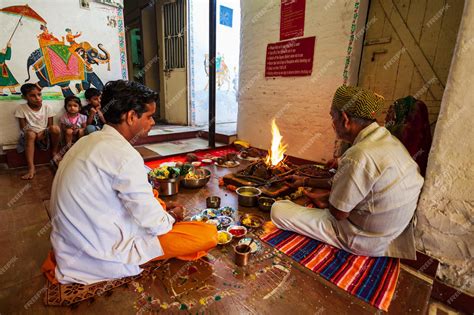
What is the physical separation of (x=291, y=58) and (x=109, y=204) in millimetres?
4587

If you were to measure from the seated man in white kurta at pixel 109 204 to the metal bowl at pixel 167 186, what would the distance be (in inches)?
57.8

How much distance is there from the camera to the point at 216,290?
1825 millimetres

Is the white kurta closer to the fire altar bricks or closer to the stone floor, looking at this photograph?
the stone floor

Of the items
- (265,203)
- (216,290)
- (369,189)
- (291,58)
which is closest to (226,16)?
(291,58)

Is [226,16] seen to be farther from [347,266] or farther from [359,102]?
[347,266]

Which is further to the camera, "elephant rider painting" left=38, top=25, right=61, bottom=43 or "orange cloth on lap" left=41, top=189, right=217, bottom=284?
"elephant rider painting" left=38, top=25, right=61, bottom=43

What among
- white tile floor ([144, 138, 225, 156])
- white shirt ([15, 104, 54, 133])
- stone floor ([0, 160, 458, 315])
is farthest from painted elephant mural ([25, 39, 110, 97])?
stone floor ([0, 160, 458, 315])

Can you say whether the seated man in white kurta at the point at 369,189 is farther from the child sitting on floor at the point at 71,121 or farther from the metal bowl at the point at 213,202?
the child sitting on floor at the point at 71,121

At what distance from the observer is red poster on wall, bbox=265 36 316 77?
15.6 ft

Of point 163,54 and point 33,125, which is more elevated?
point 163,54

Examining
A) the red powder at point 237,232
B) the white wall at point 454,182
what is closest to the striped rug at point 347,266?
the red powder at point 237,232

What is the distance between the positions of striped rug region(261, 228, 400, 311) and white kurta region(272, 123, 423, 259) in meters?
0.09

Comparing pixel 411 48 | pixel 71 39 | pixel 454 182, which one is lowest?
pixel 454 182

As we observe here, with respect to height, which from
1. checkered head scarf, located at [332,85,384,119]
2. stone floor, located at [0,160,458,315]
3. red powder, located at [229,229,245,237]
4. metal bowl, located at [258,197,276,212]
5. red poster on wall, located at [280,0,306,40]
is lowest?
stone floor, located at [0,160,458,315]
